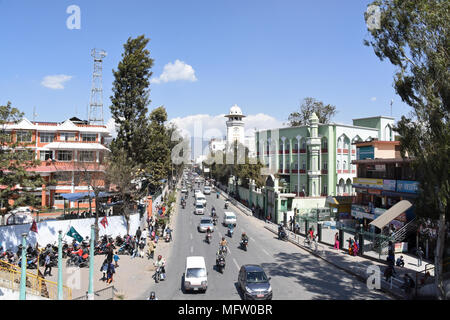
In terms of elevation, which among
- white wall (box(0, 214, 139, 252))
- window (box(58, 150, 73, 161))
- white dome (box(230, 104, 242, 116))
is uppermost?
white dome (box(230, 104, 242, 116))

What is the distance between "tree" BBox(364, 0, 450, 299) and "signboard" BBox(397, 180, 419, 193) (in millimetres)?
11998

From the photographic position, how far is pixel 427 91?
1588 centimetres

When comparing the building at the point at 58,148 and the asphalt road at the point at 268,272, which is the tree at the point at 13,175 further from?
the building at the point at 58,148

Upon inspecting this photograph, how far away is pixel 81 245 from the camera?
23.1 meters

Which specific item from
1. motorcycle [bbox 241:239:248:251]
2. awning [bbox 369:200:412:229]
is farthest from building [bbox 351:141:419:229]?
motorcycle [bbox 241:239:248:251]

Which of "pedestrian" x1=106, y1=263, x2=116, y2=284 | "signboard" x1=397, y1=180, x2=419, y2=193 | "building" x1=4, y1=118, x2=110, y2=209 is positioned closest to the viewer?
"pedestrian" x1=106, y1=263, x2=116, y2=284

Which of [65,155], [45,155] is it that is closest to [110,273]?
[65,155]

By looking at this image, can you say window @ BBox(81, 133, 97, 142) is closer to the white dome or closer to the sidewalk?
the sidewalk

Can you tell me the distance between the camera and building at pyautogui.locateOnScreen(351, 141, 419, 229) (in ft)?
92.2

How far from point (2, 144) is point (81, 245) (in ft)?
28.1

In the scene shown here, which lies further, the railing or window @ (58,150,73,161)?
window @ (58,150,73,161)

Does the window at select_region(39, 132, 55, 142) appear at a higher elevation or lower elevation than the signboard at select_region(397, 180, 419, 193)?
higher

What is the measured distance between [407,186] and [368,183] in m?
5.39
